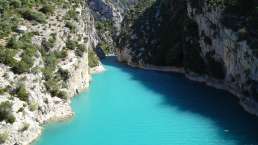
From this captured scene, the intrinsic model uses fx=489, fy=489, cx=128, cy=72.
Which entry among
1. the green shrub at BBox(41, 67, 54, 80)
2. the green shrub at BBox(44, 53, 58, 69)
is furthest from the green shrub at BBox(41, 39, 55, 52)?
the green shrub at BBox(41, 67, 54, 80)

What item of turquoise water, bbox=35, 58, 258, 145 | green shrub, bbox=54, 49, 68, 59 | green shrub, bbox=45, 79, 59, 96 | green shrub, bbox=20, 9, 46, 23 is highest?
green shrub, bbox=20, 9, 46, 23

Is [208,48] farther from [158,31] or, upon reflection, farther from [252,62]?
[158,31]

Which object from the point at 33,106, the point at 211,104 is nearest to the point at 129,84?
the point at 211,104

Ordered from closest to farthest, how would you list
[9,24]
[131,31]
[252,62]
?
[252,62]
[9,24]
[131,31]

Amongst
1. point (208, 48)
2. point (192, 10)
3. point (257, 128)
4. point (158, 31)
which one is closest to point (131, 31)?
point (158, 31)

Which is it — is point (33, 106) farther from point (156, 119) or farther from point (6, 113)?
point (156, 119)

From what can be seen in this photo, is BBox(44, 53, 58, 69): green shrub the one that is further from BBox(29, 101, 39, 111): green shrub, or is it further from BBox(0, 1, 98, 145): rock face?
BBox(29, 101, 39, 111): green shrub

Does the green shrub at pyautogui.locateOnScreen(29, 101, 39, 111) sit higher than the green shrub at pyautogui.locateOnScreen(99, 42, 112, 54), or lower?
lower
